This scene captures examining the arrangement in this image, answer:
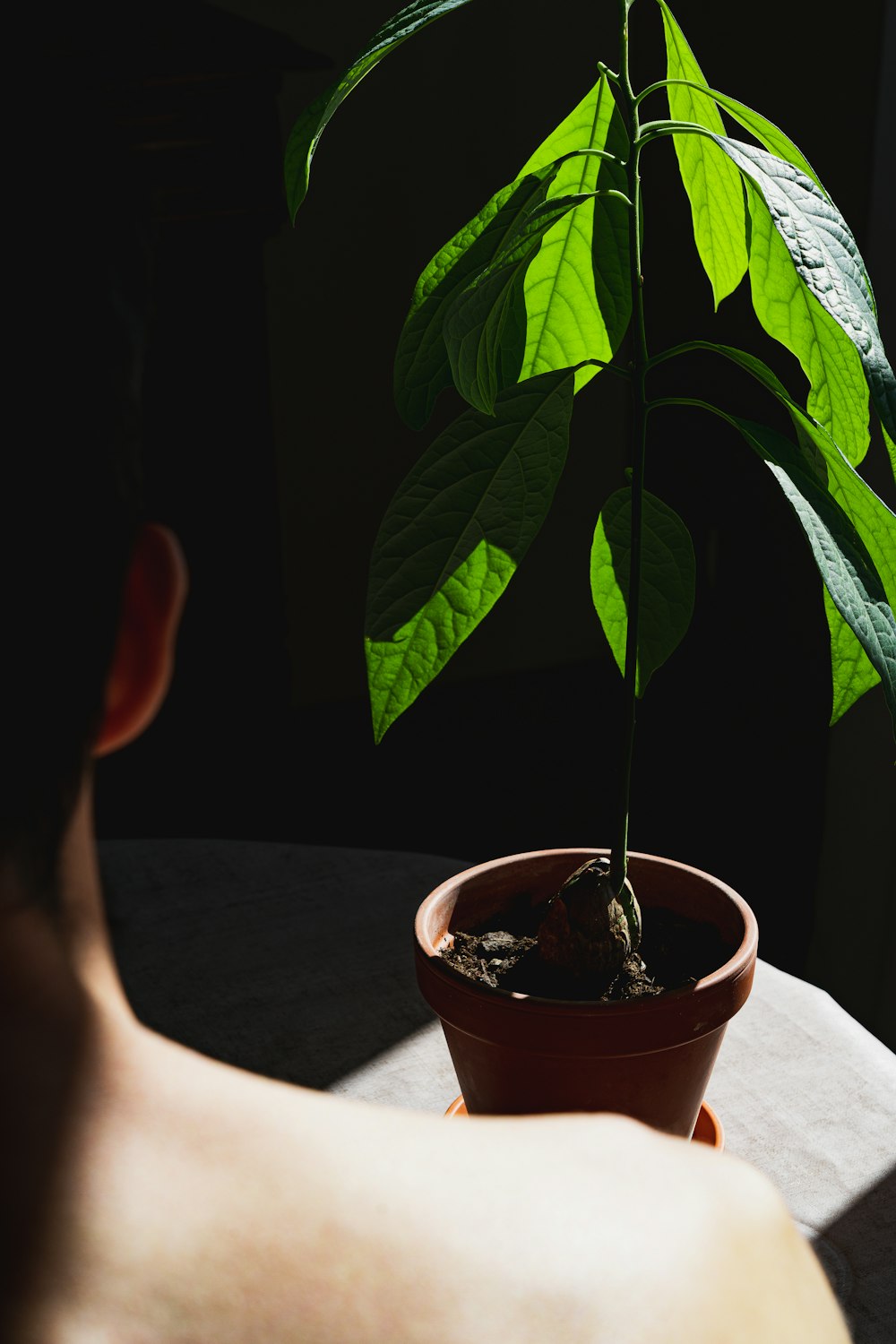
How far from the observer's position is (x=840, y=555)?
0.65 metres

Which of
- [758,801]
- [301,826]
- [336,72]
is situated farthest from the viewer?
[336,72]

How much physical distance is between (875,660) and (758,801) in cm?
218

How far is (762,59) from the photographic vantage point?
249 centimetres

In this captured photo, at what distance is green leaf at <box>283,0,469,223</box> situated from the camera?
680 mm

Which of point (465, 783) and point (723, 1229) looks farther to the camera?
point (465, 783)

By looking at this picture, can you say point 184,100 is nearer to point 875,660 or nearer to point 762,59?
point 762,59

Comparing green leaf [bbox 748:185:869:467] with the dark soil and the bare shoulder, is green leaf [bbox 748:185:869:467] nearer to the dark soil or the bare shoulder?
the dark soil

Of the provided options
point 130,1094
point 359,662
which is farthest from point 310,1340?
point 359,662

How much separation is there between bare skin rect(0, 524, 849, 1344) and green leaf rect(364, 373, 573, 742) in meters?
0.38

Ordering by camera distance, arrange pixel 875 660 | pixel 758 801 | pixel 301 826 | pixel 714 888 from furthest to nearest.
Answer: pixel 301 826 < pixel 758 801 < pixel 714 888 < pixel 875 660

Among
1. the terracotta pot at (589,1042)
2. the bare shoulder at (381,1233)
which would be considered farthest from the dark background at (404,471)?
the bare shoulder at (381,1233)

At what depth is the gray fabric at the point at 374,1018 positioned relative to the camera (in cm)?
80

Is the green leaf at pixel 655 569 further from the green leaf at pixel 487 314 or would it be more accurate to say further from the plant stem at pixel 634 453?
the green leaf at pixel 487 314

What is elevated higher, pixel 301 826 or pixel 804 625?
pixel 804 625
